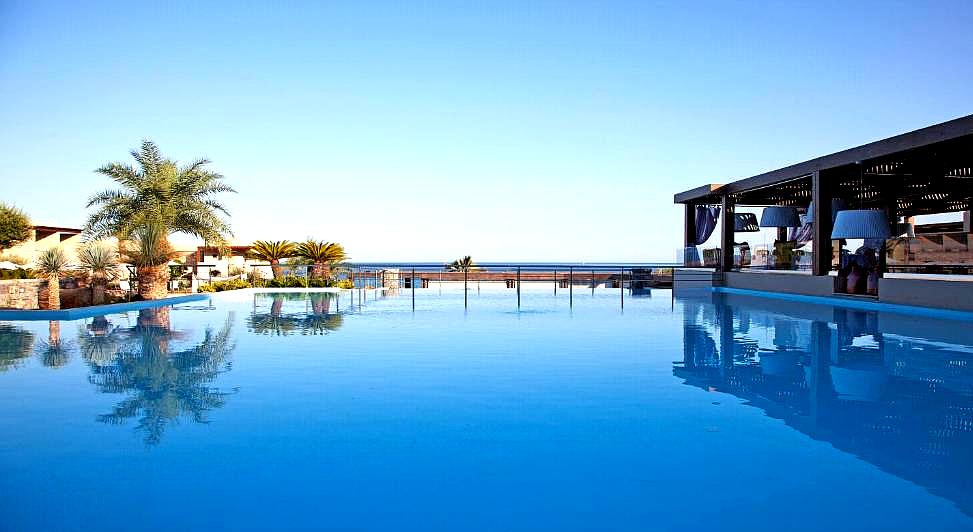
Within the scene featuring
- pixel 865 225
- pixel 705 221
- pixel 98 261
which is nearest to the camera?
pixel 865 225

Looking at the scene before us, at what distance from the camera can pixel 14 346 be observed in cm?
797

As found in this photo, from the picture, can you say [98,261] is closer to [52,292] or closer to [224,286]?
[52,292]

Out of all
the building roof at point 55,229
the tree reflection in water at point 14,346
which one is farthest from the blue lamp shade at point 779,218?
the building roof at point 55,229

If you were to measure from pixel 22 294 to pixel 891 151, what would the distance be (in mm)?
14518

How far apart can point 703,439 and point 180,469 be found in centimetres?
275

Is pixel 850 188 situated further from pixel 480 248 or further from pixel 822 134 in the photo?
pixel 480 248

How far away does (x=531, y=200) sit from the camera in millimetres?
39969

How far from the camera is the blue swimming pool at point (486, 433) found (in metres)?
2.84

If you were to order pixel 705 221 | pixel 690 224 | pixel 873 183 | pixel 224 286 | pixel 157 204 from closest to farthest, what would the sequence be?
pixel 873 183
pixel 157 204
pixel 224 286
pixel 705 221
pixel 690 224

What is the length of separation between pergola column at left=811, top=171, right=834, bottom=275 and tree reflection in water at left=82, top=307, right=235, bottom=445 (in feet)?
37.0

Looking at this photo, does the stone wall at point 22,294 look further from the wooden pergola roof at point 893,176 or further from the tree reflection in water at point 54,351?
the wooden pergola roof at point 893,176

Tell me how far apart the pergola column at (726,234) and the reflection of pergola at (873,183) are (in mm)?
26

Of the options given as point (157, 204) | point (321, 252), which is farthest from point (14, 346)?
point (321, 252)

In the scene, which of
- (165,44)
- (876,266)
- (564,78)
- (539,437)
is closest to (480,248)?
(564,78)
